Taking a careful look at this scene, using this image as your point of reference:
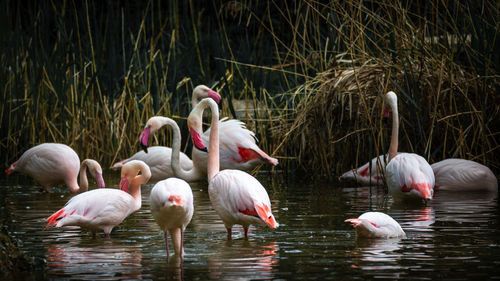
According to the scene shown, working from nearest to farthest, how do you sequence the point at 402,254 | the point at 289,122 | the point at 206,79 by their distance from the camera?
the point at 402,254
the point at 289,122
the point at 206,79

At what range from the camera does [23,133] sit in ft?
34.5

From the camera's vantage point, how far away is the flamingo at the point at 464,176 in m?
7.79

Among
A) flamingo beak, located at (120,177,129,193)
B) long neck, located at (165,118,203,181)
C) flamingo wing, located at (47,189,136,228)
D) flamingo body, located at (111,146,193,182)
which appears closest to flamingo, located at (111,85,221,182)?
flamingo body, located at (111,146,193,182)

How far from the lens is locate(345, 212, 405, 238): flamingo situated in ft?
17.6

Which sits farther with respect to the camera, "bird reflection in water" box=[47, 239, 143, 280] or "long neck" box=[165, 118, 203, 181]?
"long neck" box=[165, 118, 203, 181]

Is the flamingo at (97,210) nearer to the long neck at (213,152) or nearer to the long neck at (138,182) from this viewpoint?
the long neck at (138,182)

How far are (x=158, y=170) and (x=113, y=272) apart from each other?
560cm

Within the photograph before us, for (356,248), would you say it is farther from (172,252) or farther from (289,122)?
(289,122)

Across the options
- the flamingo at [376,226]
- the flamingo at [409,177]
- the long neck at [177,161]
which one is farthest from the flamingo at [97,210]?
the long neck at [177,161]

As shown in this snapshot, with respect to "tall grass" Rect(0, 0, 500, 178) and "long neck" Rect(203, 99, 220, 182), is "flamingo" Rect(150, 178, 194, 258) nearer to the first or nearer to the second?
"long neck" Rect(203, 99, 220, 182)

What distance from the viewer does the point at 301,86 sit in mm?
9516

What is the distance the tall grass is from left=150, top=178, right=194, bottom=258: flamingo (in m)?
3.52

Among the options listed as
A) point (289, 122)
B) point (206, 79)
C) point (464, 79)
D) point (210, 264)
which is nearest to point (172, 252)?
point (210, 264)

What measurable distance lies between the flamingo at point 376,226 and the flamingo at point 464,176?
2640 mm
